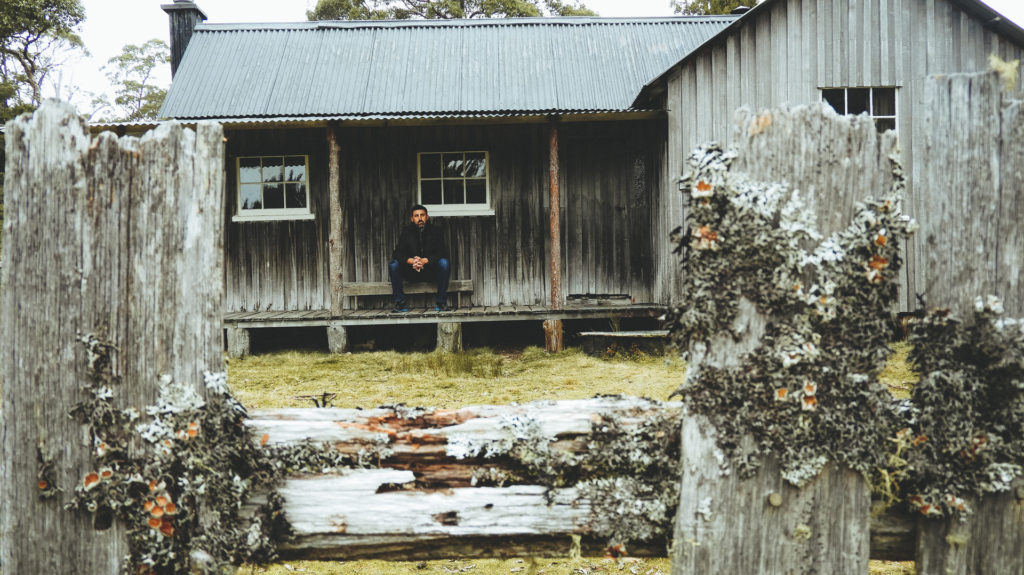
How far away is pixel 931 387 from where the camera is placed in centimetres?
182

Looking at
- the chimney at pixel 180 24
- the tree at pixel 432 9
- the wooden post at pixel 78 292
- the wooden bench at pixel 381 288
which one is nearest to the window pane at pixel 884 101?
the wooden bench at pixel 381 288

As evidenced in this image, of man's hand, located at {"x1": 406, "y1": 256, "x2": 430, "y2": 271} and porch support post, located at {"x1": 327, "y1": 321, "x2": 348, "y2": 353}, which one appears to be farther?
man's hand, located at {"x1": 406, "y1": 256, "x2": 430, "y2": 271}

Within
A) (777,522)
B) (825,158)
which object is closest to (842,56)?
(825,158)

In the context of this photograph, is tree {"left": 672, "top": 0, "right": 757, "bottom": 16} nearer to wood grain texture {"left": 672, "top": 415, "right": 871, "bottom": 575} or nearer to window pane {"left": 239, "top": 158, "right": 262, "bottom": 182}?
window pane {"left": 239, "top": 158, "right": 262, "bottom": 182}

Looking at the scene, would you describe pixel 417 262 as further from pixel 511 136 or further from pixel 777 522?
pixel 777 522

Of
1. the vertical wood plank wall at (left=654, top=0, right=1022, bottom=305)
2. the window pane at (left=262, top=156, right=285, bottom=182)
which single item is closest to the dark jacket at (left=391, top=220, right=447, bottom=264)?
the window pane at (left=262, top=156, right=285, bottom=182)

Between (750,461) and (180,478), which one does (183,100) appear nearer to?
(180,478)

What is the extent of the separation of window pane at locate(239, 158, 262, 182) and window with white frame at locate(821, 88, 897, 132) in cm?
788

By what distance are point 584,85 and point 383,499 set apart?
8.94 meters

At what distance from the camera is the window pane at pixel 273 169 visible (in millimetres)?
9531

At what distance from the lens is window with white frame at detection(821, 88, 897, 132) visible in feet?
26.9

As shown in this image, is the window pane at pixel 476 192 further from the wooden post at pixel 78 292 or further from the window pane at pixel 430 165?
the wooden post at pixel 78 292

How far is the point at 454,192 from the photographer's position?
9.59 m

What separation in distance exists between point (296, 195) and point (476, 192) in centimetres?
268
